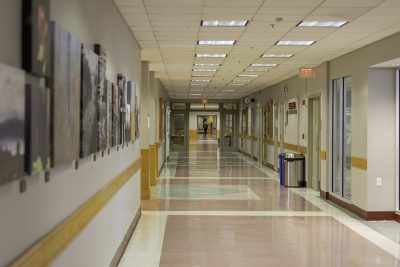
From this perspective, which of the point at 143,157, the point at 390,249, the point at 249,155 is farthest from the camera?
the point at 249,155

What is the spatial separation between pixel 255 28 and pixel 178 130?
78.1 feet

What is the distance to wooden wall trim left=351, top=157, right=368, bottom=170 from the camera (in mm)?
9102

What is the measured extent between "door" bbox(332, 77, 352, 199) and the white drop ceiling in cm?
74

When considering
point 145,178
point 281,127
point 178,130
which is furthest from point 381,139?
point 178,130

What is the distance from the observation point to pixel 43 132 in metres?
2.83

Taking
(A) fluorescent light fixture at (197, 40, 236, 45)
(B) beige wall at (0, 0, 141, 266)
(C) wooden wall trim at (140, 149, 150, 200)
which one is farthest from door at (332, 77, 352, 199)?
(B) beige wall at (0, 0, 141, 266)

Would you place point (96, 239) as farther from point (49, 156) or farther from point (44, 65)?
point (44, 65)

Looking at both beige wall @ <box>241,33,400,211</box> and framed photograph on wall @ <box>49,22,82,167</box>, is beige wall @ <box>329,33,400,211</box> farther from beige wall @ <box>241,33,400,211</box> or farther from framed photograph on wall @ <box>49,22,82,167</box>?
framed photograph on wall @ <box>49,22,82,167</box>

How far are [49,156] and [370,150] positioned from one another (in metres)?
7.15

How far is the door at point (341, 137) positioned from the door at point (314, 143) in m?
1.76

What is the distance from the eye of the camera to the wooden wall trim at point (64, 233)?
2678 mm

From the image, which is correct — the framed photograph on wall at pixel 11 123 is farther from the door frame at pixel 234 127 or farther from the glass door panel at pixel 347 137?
the door frame at pixel 234 127

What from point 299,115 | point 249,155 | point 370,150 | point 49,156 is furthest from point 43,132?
point 249,155

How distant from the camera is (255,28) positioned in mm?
→ 7332
